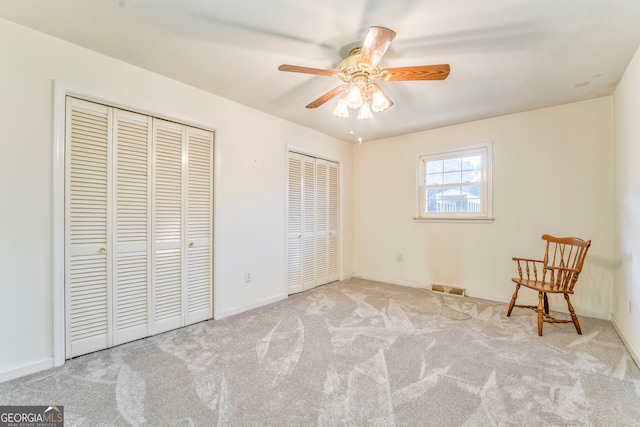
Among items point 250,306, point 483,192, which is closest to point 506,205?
point 483,192

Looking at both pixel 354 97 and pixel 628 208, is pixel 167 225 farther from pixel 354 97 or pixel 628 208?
pixel 628 208

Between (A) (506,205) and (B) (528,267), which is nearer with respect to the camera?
(B) (528,267)

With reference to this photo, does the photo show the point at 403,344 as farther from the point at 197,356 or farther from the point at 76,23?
the point at 76,23

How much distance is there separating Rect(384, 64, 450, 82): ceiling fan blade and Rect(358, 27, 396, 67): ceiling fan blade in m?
0.16

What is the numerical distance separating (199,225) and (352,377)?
2063 millimetres

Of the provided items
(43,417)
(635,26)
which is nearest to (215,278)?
(43,417)

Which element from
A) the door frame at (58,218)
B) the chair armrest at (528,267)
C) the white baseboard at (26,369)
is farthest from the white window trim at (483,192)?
the white baseboard at (26,369)

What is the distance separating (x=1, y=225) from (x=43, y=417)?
1.25m

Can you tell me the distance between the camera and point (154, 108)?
2.56 m

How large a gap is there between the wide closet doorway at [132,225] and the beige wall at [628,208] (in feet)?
12.4

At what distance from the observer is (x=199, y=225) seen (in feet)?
9.66

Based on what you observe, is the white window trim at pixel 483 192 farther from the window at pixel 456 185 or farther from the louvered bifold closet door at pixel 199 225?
the louvered bifold closet door at pixel 199 225

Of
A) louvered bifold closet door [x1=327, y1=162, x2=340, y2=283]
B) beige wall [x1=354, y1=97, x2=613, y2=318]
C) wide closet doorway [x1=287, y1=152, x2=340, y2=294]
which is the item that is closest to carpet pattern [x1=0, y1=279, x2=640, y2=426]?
beige wall [x1=354, y1=97, x2=613, y2=318]

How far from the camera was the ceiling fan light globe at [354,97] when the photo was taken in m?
2.04
